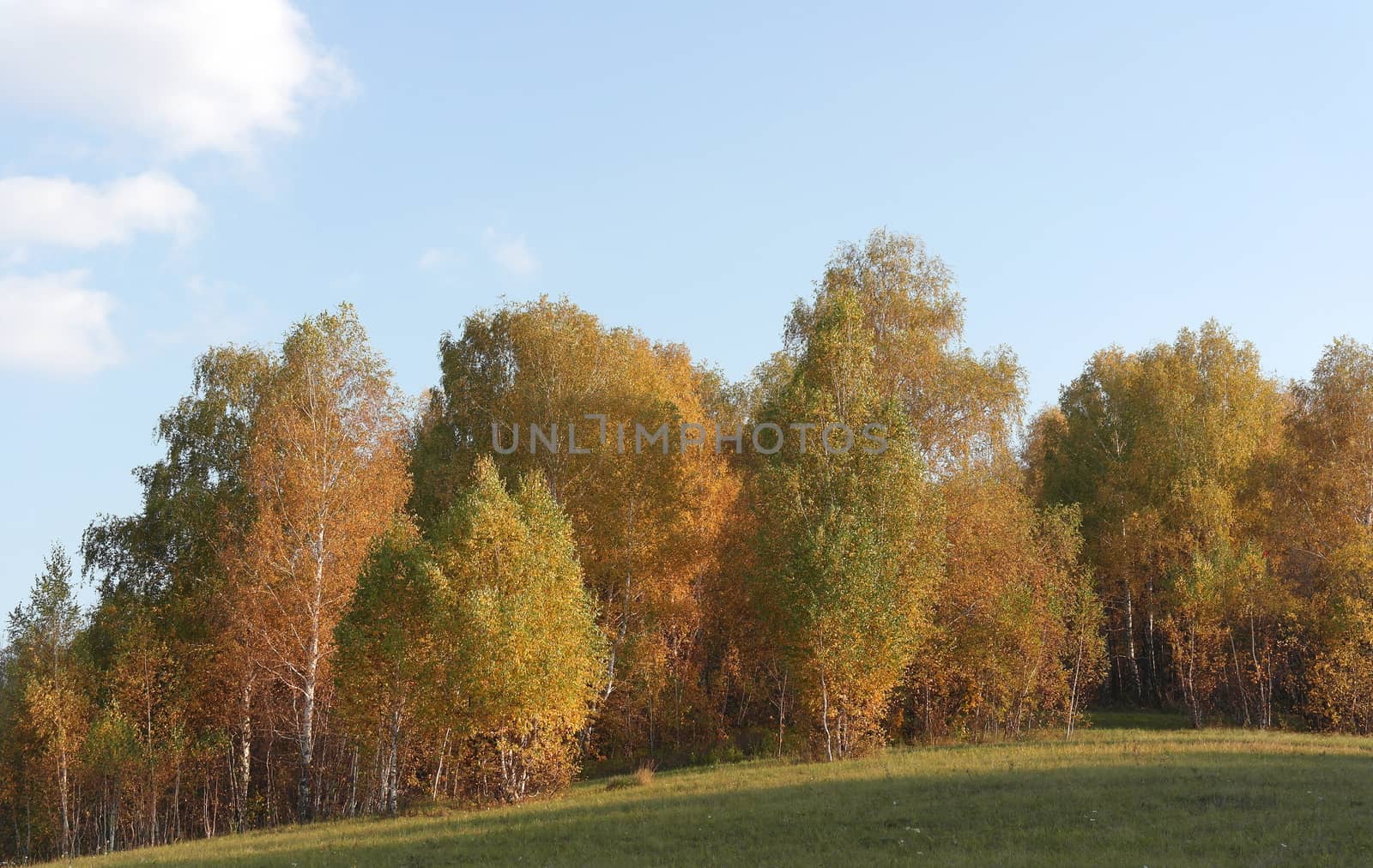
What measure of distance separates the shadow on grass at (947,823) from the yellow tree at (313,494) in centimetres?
920

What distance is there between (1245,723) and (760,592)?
24618 mm

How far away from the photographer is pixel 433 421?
186ft

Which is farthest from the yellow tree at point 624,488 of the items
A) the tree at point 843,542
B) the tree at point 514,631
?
the tree at point 514,631

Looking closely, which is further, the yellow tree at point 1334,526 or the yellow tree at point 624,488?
the yellow tree at point 624,488

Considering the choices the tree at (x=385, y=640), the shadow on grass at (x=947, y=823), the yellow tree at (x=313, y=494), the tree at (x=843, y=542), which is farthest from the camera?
the yellow tree at (x=313, y=494)

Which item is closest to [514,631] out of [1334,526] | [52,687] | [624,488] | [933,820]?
[933,820]

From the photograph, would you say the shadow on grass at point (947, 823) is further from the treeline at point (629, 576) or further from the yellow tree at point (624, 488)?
the yellow tree at point (624, 488)

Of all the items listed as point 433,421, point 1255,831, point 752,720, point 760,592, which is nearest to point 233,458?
point 433,421

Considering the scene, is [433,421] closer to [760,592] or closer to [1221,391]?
[760,592]

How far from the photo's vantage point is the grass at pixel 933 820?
16500 mm

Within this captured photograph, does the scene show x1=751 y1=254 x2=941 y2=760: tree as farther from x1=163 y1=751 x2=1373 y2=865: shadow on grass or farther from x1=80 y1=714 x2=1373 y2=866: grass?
x1=163 y1=751 x2=1373 y2=865: shadow on grass

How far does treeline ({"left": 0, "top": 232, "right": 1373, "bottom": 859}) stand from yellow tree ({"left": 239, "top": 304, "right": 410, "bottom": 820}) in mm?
130

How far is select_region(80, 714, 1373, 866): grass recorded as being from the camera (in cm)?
1650

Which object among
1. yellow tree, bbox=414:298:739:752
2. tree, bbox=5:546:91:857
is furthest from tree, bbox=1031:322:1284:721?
tree, bbox=5:546:91:857
